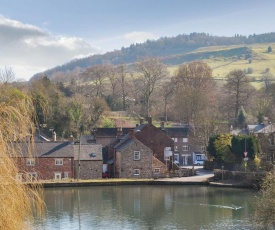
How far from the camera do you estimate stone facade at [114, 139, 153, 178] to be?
2260 inches

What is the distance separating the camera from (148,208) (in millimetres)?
40281

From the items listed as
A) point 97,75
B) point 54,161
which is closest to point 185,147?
point 54,161

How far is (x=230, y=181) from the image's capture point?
178 ft

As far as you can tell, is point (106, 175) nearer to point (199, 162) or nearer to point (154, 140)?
point (154, 140)

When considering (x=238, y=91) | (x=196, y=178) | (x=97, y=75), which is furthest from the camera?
(x=97, y=75)

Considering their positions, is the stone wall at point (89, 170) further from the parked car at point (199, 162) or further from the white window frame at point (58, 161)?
the parked car at point (199, 162)

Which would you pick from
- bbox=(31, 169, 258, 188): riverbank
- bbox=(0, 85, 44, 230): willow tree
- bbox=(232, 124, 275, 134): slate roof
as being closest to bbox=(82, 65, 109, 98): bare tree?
bbox=(232, 124, 275, 134): slate roof

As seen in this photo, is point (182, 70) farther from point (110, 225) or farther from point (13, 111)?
point (13, 111)

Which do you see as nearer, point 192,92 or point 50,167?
point 50,167

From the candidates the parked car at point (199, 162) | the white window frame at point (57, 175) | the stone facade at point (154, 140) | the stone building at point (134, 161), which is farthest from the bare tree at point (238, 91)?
the white window frame at point (57, 175)

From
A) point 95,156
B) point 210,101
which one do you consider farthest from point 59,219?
point 210,101

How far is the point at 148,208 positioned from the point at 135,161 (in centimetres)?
1746

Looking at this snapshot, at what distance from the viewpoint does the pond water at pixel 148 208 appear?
33.9m

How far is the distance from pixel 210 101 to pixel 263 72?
288 ft
